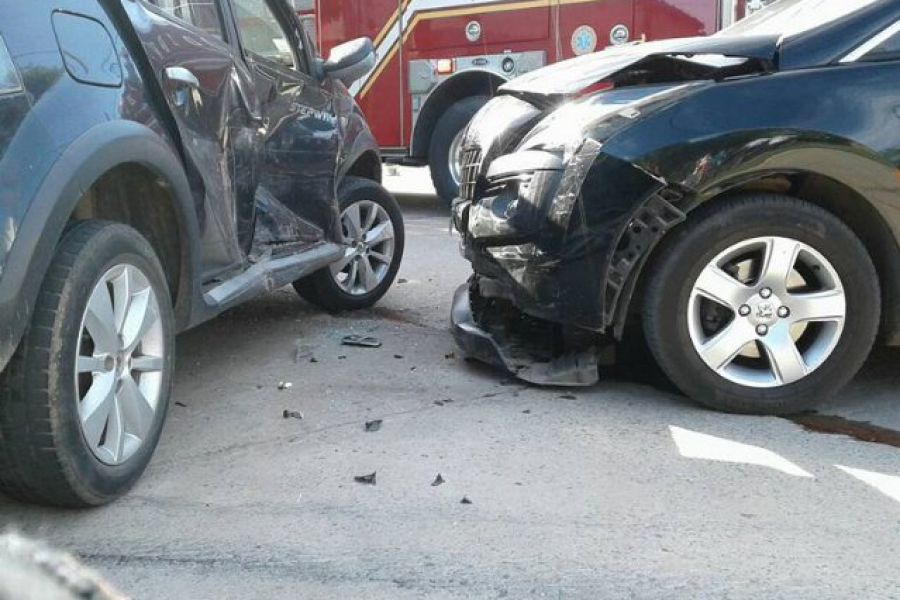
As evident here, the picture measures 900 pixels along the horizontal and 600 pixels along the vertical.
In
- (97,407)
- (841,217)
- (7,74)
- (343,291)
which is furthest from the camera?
(343,291)

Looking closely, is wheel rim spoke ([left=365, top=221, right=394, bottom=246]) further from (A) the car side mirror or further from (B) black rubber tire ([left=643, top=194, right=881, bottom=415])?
(B) black rubber tire ([left=643, top=194, right=881, bottom=415])

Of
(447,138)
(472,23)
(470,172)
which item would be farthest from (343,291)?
(472,23)

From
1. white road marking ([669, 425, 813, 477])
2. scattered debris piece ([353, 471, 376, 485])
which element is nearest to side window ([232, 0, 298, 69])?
scattered debris piece ([353, 471, 376, 485])

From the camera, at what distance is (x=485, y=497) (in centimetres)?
283

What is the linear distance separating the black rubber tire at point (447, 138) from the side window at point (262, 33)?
4195mm

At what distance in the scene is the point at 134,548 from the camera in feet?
8.23

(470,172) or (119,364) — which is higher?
(470,172)

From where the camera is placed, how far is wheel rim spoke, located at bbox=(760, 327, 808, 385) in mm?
3434

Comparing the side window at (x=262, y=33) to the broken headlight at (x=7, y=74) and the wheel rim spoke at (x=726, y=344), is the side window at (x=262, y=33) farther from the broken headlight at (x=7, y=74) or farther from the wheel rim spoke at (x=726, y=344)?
the wheel rim spoke at (x=726, y=344)

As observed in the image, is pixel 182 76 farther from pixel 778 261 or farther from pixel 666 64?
pixel 778 261

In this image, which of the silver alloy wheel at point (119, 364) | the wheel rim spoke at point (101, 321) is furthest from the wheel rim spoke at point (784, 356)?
the wheel rim spoke at point (101, 321)

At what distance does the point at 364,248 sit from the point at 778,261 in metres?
2.48

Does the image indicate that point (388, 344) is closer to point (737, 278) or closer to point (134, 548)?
point (737, 278)

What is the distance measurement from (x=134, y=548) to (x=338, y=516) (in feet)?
1.87
